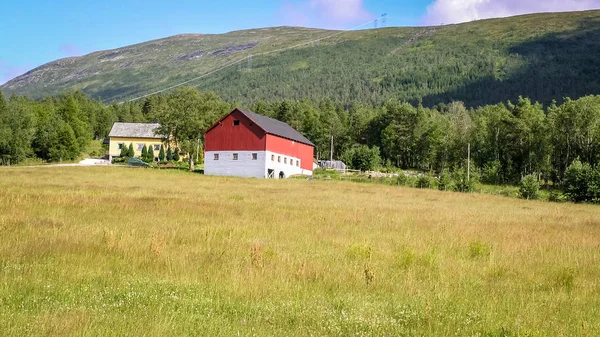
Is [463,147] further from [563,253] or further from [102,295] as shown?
[102,295]

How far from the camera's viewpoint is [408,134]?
316ft

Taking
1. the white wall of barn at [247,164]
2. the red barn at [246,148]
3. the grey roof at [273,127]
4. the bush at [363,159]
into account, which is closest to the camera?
the white wall of barn at [247,164]

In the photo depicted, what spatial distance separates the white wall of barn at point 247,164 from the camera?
62125mm

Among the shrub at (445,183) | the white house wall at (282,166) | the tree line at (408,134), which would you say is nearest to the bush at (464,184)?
Result: the shrub at (445,183)

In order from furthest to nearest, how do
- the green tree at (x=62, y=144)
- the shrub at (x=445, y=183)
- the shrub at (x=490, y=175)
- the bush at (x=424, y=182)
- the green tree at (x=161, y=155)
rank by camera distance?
the green tree at (x=161, y=155), the green tree at (x=62, y=144), the shrub at (x=490, y=175), the bush at (x=424, y=182), the shrub at (x=445, y=183)

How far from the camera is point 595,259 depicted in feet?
39.0

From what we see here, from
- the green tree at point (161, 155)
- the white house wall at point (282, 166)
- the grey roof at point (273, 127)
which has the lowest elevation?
the white house wall at point (282, 166)

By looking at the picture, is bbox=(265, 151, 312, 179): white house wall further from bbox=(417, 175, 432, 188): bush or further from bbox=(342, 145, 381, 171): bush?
bbox=(417, 175, 432, 188): bush

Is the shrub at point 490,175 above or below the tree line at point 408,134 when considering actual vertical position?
below

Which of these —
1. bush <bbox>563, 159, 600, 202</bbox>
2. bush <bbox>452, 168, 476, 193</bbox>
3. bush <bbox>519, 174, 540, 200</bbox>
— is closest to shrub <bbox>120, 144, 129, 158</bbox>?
bush <bbox>452, 168, 476, 193</bbox>

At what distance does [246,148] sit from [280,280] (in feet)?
182

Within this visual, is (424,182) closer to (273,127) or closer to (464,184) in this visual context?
(464,184)

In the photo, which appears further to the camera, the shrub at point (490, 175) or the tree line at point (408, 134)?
the tree line at point (408, 134)

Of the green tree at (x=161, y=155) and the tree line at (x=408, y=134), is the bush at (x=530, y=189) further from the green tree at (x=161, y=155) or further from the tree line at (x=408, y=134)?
the green tree at (x=161, y=155)
